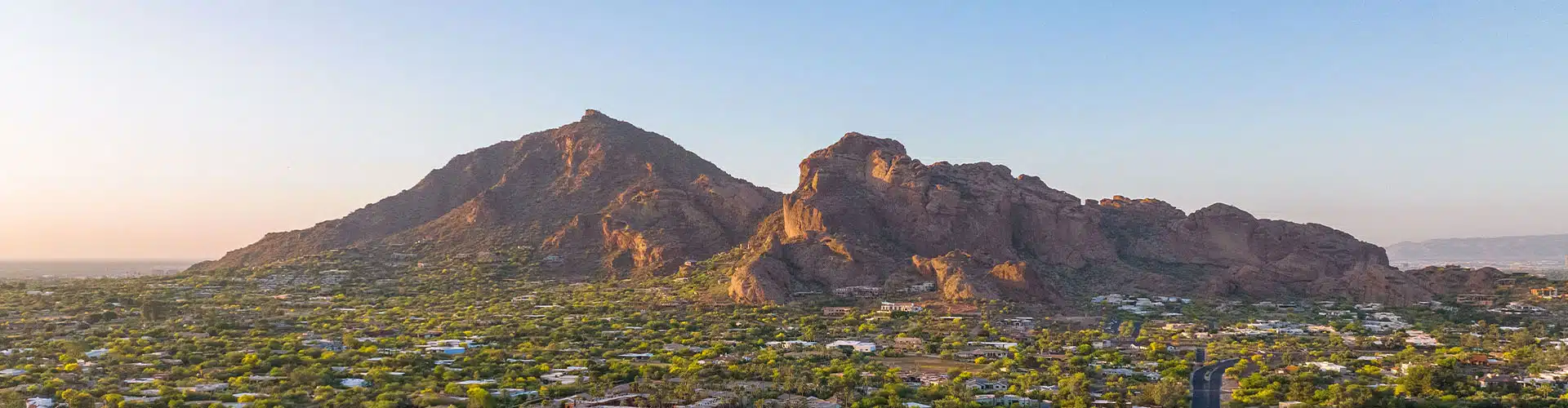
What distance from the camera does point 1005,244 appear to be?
96.6 metres

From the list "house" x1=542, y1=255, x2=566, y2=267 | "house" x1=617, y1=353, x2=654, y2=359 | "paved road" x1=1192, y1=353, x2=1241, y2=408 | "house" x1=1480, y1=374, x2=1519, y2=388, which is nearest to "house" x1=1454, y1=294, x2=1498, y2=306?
"paved road" x1=1192, y1=353, x2=1241, y2=408

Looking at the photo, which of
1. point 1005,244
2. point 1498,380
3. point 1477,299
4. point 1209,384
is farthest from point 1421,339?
point 1005,244

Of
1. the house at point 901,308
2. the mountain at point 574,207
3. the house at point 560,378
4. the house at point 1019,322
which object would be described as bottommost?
the house at point 560,378

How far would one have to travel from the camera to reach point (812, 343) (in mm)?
62531

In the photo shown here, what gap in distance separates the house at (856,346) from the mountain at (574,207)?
42795mm

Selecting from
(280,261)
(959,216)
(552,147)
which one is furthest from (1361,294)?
(280,261)

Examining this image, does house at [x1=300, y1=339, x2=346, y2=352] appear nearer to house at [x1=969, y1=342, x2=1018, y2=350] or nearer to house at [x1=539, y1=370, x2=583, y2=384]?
house at [x1=539, y1=370, x2=583, y2=384]

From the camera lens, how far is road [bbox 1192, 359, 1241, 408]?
44031 millimetres

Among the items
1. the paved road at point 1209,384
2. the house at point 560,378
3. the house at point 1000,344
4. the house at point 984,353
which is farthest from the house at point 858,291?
the house at point 560,378

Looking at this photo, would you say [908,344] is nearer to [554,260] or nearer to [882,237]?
[882,237]

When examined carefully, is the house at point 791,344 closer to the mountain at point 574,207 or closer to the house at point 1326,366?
the house at point 1326,366

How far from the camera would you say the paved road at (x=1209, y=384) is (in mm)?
44031

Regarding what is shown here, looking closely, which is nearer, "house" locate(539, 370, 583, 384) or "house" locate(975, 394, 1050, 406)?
"house" locate(975, 394, 1050, 406)

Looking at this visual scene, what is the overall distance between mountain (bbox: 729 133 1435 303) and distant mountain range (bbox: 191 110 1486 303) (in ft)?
0.57
